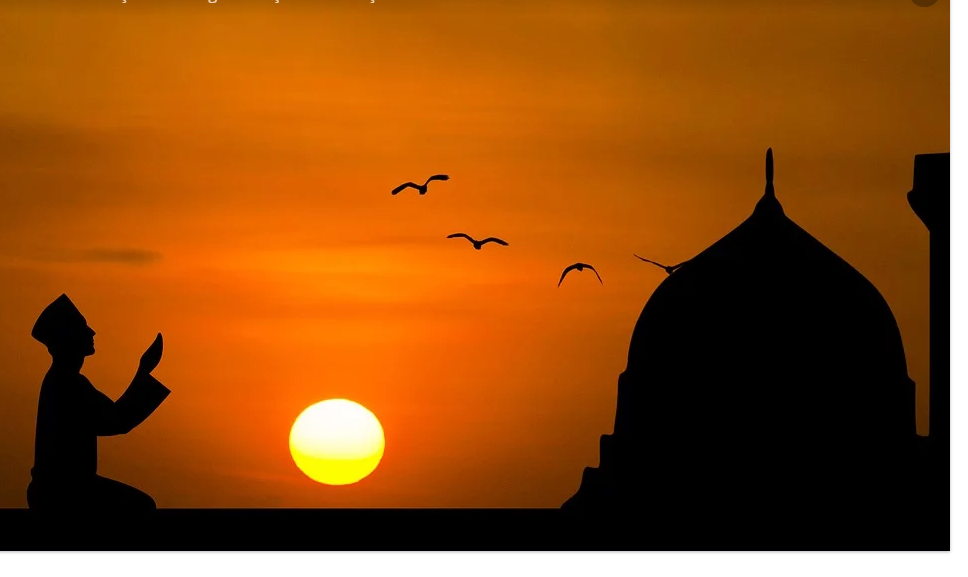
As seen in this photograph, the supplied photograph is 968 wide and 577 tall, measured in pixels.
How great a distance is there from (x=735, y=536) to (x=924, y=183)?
277 centimetres

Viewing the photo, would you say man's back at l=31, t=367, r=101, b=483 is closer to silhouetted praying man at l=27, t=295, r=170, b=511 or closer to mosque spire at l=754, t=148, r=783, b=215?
silhouetted praying man at l=27, t=295, r=170, b=511

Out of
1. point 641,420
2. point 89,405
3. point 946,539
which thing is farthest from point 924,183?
point 89,405

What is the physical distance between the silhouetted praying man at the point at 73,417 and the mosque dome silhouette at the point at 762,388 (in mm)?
3946

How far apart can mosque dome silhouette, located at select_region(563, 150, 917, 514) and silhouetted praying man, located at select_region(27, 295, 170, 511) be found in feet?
12.9

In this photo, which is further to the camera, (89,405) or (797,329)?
(797,329)

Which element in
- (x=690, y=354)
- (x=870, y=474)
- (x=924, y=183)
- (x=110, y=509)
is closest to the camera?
(x=110, y=509)

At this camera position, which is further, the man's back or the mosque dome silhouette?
the mosque dome silhouette

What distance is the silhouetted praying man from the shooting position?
7.38 meters

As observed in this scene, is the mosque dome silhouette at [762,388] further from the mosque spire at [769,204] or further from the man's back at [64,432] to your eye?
the man's back at [64,432]

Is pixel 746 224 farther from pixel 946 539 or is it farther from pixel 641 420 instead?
pixel 946 539

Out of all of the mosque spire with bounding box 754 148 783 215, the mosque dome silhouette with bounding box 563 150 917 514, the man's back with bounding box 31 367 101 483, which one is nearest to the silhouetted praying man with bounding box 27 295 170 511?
the man's back with bounding box 31 367 101 483

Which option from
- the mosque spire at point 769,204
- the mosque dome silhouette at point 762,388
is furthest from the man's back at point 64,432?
the mosque spire at point 769,204

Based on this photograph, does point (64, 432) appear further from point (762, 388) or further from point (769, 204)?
point (769, 204)

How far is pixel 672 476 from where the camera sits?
1084cm
